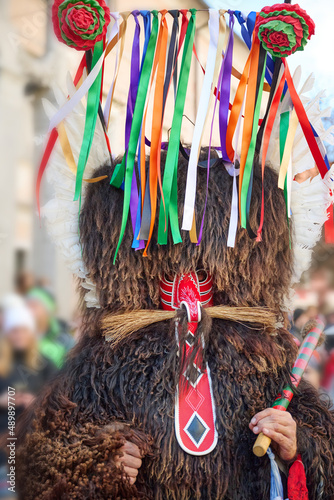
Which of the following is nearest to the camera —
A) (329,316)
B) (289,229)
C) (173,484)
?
(173,484)

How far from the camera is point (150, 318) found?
1.19 meters

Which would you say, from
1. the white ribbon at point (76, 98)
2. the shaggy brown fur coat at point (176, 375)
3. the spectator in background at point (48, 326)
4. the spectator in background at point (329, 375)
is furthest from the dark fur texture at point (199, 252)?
the spectator in background at point (329, 375)

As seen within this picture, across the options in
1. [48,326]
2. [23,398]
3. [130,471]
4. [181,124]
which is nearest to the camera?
[130,471]

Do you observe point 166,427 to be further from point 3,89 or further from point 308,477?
point 3,89

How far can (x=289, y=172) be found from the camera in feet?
3.99

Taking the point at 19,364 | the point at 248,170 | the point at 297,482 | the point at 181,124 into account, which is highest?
the point at 181,124

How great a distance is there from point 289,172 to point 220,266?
0.91 ft

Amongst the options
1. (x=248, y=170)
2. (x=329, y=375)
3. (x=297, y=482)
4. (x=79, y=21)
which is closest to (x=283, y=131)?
(x=248, y=170)

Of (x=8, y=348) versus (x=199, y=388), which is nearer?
(x=199, y=388)

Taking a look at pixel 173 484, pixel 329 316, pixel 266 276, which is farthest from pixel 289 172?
pixel 329 316

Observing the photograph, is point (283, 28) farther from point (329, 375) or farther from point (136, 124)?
point (329, 375)

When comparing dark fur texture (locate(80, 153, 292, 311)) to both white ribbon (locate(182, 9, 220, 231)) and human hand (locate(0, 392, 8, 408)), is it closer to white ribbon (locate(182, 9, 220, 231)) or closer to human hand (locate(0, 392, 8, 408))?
white ribbon (locate(182, 9, 220, 231))

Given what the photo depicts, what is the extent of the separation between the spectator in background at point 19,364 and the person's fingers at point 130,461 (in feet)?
0.94

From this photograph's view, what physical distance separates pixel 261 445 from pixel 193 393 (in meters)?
0.18
